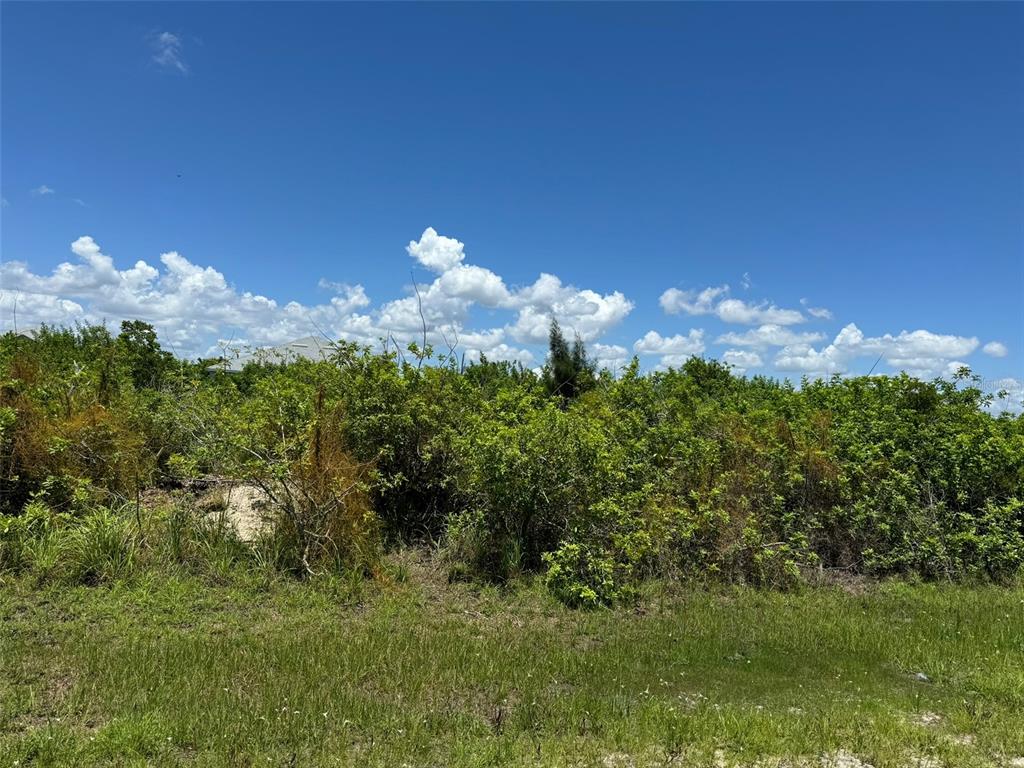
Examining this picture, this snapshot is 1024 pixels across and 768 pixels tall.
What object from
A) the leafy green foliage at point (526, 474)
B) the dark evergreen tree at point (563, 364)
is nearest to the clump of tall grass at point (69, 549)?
the leafy green foliage at point (526, 474)

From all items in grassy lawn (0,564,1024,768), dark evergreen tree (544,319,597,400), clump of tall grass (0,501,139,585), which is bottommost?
grassy lawn (0,564,1024,768)

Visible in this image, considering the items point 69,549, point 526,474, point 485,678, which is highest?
point 526,474

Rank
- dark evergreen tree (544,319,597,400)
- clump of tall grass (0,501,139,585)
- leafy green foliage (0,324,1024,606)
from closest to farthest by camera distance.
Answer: clump of tall grass (0,501,139,585)
leafy green foliage (0,324,1024,606)
dark evergreen tree (544,319,597,400)

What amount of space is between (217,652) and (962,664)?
6.13 m

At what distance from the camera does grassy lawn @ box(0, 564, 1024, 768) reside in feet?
13.2

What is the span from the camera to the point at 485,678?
5.09 meters

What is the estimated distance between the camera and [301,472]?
768cm

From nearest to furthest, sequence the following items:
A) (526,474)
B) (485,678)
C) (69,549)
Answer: (485,678), (69,549), (526,474)

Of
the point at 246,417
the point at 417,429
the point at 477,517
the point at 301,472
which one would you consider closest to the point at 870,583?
the point at 477,517

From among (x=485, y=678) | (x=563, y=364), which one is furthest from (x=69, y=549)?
(x=563, y=364)

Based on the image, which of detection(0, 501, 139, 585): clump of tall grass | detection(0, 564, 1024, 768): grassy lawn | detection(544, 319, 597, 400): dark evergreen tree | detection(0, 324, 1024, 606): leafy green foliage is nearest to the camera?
detection(0, 564, 1024, 768): grassy lawn

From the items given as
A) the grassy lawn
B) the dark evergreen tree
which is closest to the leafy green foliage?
the grassy lawn

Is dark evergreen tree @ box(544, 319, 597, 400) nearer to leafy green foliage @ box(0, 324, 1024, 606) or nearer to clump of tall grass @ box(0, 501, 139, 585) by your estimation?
leafy green foliage @ box(0, 324, 1024, 606)

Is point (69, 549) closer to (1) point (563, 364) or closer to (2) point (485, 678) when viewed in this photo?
(2) point (485, 678)
